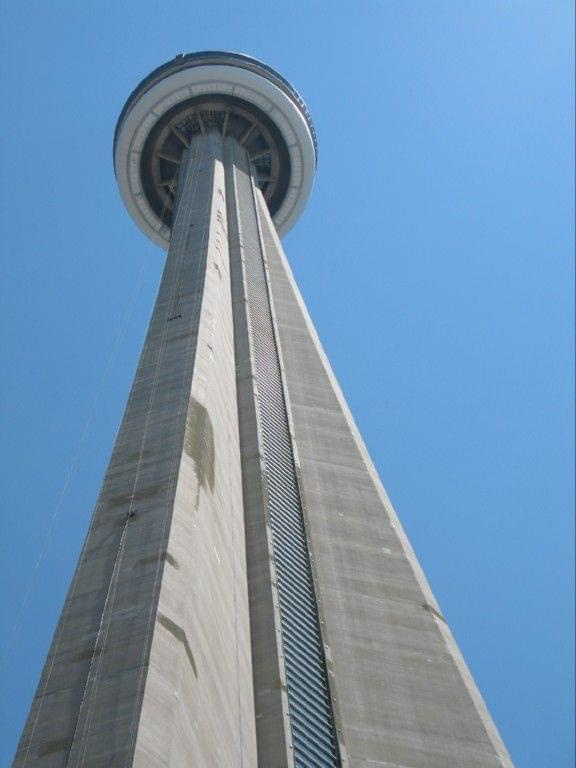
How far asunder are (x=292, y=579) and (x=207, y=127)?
88.4 feet

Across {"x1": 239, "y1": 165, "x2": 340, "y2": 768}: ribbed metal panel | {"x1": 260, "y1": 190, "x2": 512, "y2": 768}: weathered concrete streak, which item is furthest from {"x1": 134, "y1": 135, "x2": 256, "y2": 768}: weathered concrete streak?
{"x1": 260, "y1": 190, "x2": 512, "y2": 768}: weathered concrete streak

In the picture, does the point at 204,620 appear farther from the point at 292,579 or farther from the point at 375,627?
the point at 375,627

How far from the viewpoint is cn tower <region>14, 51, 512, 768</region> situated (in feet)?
20.7

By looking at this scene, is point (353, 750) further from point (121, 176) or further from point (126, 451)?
point (121, 176)

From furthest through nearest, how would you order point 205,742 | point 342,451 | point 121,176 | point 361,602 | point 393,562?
point 121,176 → point 342,451 → point 393,562 → point 361,602 → point 205,742

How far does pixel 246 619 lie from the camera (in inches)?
380

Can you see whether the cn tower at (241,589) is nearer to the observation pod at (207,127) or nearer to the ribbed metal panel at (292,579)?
the ribbed metal panel at (292,579)

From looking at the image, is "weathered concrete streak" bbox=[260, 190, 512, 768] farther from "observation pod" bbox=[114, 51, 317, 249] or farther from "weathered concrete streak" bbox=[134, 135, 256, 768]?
"observation pod" bbox=[114, 51, 317, 249]

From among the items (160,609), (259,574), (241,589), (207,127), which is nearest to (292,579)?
(259,574)

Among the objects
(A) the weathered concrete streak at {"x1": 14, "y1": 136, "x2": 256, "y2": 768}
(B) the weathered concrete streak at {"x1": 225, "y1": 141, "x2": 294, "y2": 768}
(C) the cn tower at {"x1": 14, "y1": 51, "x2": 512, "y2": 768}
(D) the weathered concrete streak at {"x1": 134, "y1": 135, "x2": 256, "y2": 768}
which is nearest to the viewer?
(A) the weathered concrete streak at {"x1": 14, "y1": 136, "x2": 256, "y2": 768}

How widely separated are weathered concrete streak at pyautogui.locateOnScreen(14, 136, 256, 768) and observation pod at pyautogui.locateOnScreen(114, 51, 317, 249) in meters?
23.5

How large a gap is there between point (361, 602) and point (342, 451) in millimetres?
4455

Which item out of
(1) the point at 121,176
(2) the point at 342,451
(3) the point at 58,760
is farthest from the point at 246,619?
(1) the point at 121,176

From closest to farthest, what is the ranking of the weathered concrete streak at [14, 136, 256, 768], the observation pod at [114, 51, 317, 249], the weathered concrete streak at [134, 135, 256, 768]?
the weathered concrete streak at [14, 136, 256, 768] < the weathered concrete streak at [134, 135, 256, 768] < the observation pod at [114, 51, 317, 249]
